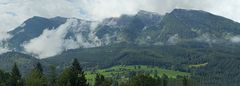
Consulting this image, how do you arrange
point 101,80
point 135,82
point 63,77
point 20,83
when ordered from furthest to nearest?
point 101,80 < point 135,82 < point 20,83 < point 63,77

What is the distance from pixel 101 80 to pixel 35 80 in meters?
46.8

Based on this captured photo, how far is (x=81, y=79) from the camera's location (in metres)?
139

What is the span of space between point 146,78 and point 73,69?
1691 inches

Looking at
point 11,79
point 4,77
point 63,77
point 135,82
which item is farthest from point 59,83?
point 135,82

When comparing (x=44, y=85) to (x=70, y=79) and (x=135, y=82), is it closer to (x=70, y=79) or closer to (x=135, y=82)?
(x=70, y=79)

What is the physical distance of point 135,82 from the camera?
170625 millimetres

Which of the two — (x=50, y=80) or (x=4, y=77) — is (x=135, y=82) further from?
(x=4, y=77)

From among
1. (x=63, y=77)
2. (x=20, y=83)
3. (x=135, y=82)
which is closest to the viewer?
(x=63, y=77)

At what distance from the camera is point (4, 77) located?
159 metres

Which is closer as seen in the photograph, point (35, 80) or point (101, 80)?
point (35, 80)

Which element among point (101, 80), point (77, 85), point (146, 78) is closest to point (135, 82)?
point (146, 78)

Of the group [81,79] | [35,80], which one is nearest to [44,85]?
[35,80]

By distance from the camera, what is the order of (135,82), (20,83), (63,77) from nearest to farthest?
(63,77) < (20,83) < (135,82)

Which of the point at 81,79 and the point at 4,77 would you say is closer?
the point at 81,79
